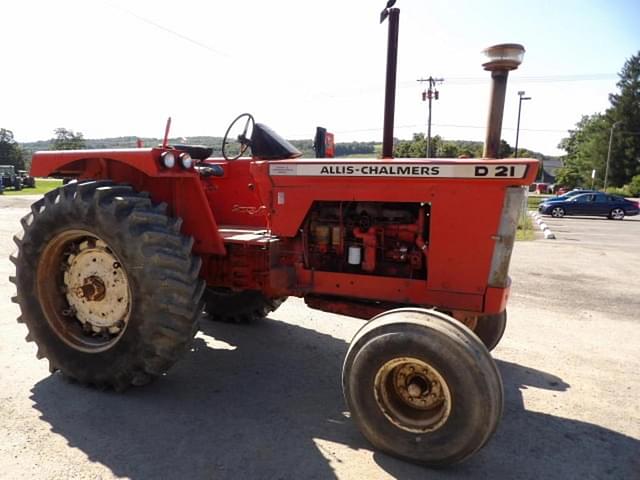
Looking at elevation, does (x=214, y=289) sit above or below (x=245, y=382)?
above

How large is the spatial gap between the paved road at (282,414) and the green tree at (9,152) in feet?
239

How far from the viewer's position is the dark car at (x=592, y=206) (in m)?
23.0

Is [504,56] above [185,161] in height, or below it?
above

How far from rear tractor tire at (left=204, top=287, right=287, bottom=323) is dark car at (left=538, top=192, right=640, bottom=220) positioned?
21.5 m

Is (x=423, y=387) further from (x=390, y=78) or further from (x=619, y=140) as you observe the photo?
(x=619, y=140)

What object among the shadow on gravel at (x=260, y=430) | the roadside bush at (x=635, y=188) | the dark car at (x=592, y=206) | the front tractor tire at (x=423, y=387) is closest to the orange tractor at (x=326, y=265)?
the front tractor tire at (x=423, y=387)

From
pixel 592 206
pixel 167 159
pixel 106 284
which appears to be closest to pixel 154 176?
pixel 167 159

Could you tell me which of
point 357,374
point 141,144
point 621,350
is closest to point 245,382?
point 357,374

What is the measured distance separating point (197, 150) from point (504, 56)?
9.20 ft

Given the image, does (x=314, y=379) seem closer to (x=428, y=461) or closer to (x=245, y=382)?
(x=245, y=382)

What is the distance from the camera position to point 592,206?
23.2 metres

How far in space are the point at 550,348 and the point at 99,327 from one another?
3970 mm

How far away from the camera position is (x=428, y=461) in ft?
8.64

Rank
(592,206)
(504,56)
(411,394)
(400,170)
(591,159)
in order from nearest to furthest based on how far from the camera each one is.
A: 1. (411,394)
2. (504,56)
3. (400,170)
4. (592,206)
5. (591,159)
